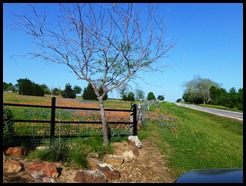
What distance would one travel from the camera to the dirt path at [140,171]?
580 centimetres

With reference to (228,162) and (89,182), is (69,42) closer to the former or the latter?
(89,182)

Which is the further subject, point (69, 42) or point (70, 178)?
point (69, 42)

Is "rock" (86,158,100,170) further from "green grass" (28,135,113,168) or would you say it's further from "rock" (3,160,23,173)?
"rock" (3,160,23,173)

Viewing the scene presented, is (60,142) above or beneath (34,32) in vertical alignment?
beneath

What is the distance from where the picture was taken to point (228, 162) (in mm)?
9586

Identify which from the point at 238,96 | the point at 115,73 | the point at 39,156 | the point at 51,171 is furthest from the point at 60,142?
the point at 238,96

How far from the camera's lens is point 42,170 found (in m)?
5.97

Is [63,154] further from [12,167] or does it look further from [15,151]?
[12,167]

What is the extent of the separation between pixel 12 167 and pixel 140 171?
3.23 metres

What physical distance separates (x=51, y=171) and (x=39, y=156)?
1.09 metres

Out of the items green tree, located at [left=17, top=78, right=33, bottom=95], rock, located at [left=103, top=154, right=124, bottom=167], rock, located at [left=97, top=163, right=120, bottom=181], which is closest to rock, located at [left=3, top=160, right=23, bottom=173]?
rock, located at [left=97, top=163, right=120, bottom=181]

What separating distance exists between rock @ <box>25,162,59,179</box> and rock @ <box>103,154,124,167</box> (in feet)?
6.06

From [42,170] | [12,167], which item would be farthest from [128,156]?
[12,167]

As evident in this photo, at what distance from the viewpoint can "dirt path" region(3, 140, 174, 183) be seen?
580 cm
